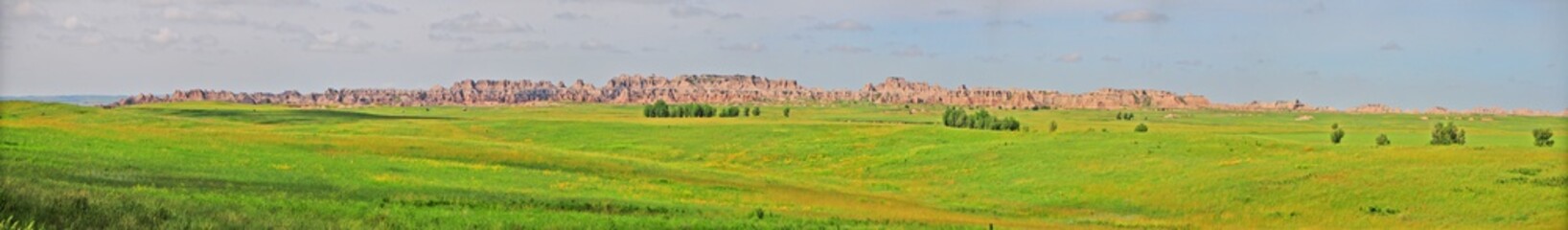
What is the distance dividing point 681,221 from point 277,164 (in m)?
22.0

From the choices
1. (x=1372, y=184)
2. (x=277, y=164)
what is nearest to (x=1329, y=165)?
(x=1372, y=184)

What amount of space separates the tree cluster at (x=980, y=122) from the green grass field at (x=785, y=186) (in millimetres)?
48034

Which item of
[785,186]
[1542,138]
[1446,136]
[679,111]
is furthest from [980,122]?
[785,186]

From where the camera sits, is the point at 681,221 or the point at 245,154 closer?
the point at 681,221

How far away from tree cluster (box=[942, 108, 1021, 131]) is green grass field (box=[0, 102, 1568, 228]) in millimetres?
48034

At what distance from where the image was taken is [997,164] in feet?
217

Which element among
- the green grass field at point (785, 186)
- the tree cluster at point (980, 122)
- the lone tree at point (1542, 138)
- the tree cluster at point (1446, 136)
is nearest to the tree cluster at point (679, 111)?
the tree cluster at point (980, 122)

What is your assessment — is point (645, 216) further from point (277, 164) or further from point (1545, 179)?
point (1545, 179)

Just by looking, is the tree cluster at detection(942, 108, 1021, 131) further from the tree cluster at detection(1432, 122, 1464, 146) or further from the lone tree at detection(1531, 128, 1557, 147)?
the lone tree at detection(1531, 128, 1557, 147)

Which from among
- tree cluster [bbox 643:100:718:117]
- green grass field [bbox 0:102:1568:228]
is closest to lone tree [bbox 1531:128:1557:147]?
green grass field [bbox 0:102:1568:228]

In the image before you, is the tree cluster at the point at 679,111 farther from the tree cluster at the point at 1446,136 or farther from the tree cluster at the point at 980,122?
the tree cluster at the point at 1446,136

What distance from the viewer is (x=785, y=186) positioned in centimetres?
5472

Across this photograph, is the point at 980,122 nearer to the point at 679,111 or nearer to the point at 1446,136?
the point at 1446,136

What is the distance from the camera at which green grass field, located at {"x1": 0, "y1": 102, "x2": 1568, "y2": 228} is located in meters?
27.9
